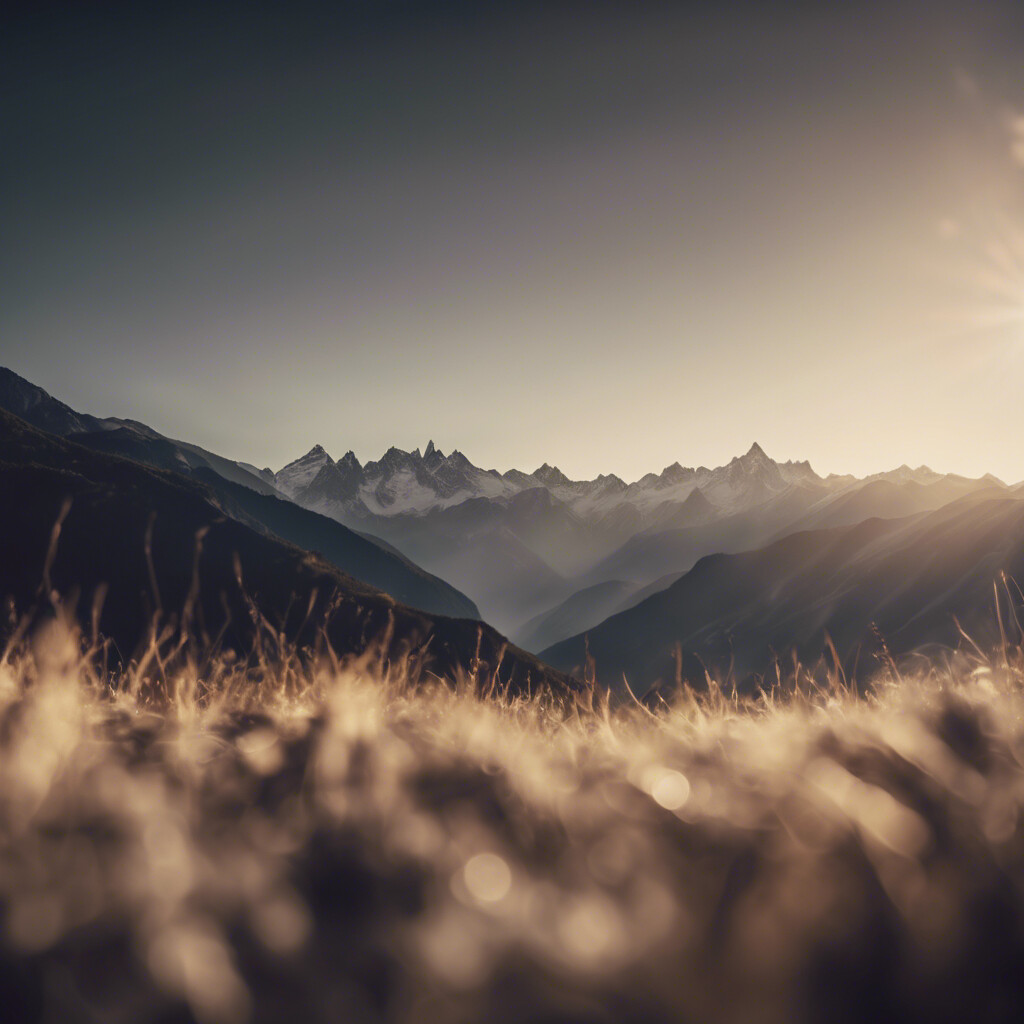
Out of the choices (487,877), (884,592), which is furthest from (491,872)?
(884,592)

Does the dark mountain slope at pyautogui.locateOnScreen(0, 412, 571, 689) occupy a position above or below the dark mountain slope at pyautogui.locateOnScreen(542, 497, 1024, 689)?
below

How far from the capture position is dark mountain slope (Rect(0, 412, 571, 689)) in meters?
80.1

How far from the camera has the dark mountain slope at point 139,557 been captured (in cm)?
8006

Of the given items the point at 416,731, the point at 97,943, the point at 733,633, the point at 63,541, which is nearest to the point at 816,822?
the point at 416,731

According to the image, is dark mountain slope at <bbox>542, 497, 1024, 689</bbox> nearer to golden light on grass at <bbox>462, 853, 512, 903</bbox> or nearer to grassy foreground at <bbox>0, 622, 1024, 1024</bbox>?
grassy foreground at <bbox>0, 622, 1024, 1024</bbox>

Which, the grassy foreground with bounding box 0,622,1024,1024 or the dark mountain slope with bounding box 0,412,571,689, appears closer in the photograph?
the grassy foreground with bounding box 0,622,1024,1024

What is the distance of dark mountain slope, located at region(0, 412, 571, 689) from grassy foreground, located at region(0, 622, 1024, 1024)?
226 ft

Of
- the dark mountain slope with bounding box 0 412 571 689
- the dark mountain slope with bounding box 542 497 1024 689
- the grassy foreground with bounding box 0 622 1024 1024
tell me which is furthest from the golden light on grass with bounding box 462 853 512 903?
the dark mountain slope with bounding box 542 497 1024 689

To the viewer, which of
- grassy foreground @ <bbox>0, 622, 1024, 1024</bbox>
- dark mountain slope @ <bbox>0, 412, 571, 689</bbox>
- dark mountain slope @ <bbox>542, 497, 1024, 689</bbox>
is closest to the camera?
grassy foreground @ <bbox>0, 622, 1024, 1024</bbox>

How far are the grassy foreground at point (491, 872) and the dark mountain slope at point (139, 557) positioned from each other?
226 feet

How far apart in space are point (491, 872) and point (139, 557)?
110475 millimetres

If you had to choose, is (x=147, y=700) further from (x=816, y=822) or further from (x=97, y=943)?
(x=816, y=822)

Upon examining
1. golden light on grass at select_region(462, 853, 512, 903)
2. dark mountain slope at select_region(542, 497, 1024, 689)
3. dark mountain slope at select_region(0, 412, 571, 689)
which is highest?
dark mountain slope at select_region(542, 497, 1024, 689)

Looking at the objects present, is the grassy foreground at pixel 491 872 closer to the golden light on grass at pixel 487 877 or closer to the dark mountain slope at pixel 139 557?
the golden light on grass at pixel 487 877
